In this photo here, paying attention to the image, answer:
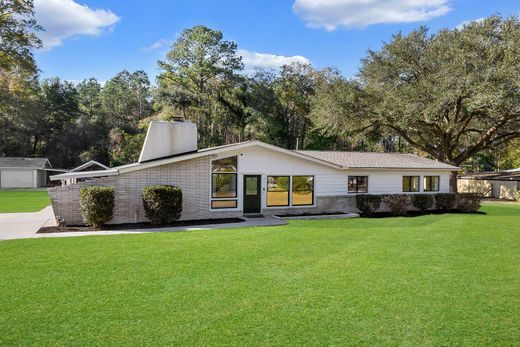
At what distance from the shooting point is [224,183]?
1484 centimetres

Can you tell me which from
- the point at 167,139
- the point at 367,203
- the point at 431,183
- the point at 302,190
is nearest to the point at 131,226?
the point at 167,139

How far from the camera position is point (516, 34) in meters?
22.8

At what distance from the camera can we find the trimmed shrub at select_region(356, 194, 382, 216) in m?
17.4

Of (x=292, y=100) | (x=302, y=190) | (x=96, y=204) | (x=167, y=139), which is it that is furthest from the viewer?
(x=292, y=100)

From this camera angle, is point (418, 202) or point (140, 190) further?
point (418, 202)

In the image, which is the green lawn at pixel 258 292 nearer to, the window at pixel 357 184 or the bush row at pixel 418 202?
the bush row at pixel 418 202

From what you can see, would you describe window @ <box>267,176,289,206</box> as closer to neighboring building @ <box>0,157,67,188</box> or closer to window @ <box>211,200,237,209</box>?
window @ <box>211,200,237,209</box>

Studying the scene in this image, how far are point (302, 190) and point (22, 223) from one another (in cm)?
1091

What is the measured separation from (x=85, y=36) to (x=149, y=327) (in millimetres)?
20985

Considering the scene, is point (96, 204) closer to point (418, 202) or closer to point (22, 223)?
point (22, 223)

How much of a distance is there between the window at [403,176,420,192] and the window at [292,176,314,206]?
5.86 m

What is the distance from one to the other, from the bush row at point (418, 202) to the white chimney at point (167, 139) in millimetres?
8381

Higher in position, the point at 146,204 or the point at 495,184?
the point at 495,184

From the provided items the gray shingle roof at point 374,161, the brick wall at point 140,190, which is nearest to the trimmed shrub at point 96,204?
the brick wall at point 140,190
